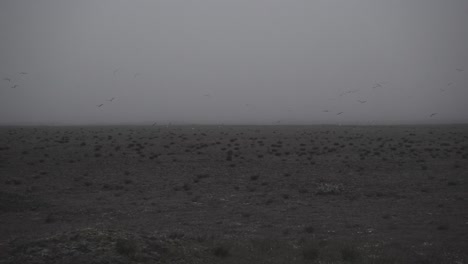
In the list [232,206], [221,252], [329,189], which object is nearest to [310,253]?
[221,252]

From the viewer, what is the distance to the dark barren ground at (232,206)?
1078 cm

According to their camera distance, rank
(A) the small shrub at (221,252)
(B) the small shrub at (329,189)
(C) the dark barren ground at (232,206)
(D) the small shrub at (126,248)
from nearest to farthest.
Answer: (D) the small shrub at (126,248) < (C) the dark barren ground at (232,206) < (A) the small shrub at (221,252) < (B) the small shrub at (329,189)

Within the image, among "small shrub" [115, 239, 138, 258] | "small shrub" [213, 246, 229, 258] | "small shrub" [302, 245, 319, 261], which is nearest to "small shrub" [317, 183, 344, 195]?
"small shrub" [302, 245, 319, 261]

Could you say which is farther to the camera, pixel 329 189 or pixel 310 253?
pixel 329 189

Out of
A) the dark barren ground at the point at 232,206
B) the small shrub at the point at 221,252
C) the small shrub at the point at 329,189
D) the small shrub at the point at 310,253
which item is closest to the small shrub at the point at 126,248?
the dark barren ground at the point at 232,206

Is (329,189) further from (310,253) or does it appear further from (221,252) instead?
(221,252)

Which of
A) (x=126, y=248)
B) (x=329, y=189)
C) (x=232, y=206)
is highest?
(x=126, y=248)

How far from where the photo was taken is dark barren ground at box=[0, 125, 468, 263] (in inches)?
424

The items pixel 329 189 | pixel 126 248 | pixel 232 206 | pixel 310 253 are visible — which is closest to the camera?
pixel 126 248

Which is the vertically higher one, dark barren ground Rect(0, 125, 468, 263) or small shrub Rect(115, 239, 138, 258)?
small shrub Rect(115, 239, 138, 258)

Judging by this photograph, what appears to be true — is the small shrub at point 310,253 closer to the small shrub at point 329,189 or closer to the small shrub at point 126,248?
the small shrub at point 126,248

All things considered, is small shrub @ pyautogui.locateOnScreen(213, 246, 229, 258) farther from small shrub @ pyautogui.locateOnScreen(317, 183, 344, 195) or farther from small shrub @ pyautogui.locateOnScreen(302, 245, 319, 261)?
small shrub @ pyautogui.locateOnScreen(317, 183, 344, 195)

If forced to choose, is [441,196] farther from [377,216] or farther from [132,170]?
[132,170]

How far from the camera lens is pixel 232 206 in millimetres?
18578
